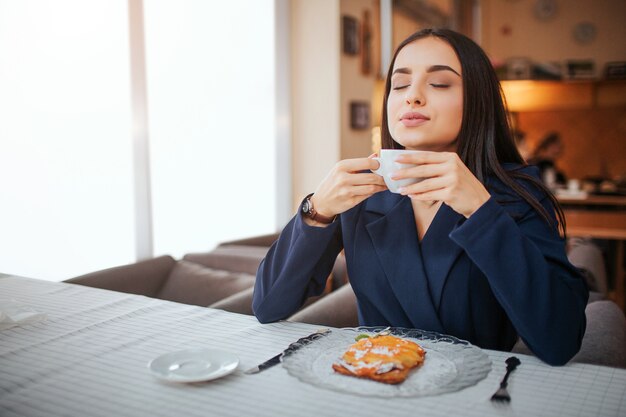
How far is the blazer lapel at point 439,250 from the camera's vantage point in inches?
47.5

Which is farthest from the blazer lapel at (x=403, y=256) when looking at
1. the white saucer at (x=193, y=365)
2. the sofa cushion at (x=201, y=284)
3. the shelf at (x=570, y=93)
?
the shelf at (x=570, y=93)

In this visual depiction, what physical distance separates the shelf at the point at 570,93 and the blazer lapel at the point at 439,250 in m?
5.98

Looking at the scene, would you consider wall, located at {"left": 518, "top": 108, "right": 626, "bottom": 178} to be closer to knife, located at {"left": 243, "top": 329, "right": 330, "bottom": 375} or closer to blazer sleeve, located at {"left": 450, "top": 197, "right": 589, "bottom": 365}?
blazer sleeve, located at {"left": 450, "top": 197, "right": 589, "bottom": 365}

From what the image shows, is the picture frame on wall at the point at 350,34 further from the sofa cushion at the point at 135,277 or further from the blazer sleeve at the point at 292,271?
the blazer sleeve at the point at 292,271

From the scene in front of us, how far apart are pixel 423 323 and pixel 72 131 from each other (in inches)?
79.3

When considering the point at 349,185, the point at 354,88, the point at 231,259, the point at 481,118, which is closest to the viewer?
the point at 349,185

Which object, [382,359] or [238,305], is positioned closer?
[382,359]

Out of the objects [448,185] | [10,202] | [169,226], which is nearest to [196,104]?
[169,226]

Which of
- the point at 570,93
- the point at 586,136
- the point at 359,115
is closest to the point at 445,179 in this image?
the point at 359,115

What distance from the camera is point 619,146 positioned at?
7008 mm

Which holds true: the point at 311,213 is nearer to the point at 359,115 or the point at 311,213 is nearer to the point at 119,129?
the point at 119,129

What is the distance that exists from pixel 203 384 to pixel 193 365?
6 cm

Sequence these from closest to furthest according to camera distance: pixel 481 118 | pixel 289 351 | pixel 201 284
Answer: pixel 289 351
pixel 481 118
pixel 201 284

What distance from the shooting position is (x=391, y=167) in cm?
105
